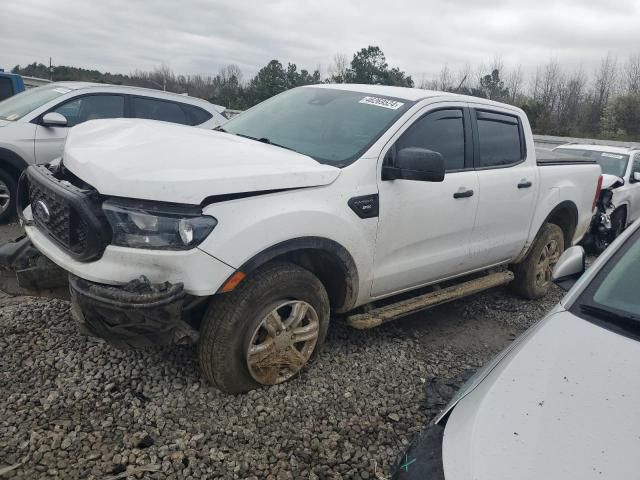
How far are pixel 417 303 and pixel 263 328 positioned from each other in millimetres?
1295

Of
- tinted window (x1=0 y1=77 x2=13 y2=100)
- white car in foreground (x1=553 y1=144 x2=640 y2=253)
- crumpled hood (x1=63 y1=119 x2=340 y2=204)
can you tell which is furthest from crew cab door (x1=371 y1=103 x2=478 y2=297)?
tinted window (x1=0 y1=77 x2=13 y2=100)

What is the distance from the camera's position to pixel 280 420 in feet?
9.36

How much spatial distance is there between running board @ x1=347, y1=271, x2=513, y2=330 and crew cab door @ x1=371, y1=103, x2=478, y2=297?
0.11 m

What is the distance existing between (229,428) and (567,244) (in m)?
4.20

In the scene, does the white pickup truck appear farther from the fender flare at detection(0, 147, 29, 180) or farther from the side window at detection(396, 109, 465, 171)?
the fender flare at detection(0, 147, 29, 180)

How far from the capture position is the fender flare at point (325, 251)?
106 inches

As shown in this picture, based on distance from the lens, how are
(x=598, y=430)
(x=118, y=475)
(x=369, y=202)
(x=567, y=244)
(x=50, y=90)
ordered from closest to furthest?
(x=598, y=430) → (x=118, y=475) → (x=369, y=202) → (x=567, y=244) → (x=50, y=90)

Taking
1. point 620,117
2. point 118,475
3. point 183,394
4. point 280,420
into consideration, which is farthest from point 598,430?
point 620,117

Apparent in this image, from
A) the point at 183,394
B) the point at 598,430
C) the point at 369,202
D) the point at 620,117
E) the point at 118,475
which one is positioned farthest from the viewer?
the point at 620,117

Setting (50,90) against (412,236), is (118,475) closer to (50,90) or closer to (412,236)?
(412,236)

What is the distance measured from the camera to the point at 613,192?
24.8 ft

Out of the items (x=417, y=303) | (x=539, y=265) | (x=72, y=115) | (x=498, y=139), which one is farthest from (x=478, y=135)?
(x=72, y=115)

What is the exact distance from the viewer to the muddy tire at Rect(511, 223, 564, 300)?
5031mm

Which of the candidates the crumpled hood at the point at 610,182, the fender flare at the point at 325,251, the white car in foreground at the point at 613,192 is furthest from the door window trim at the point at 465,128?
the crumpled hood at the point at 610,182
